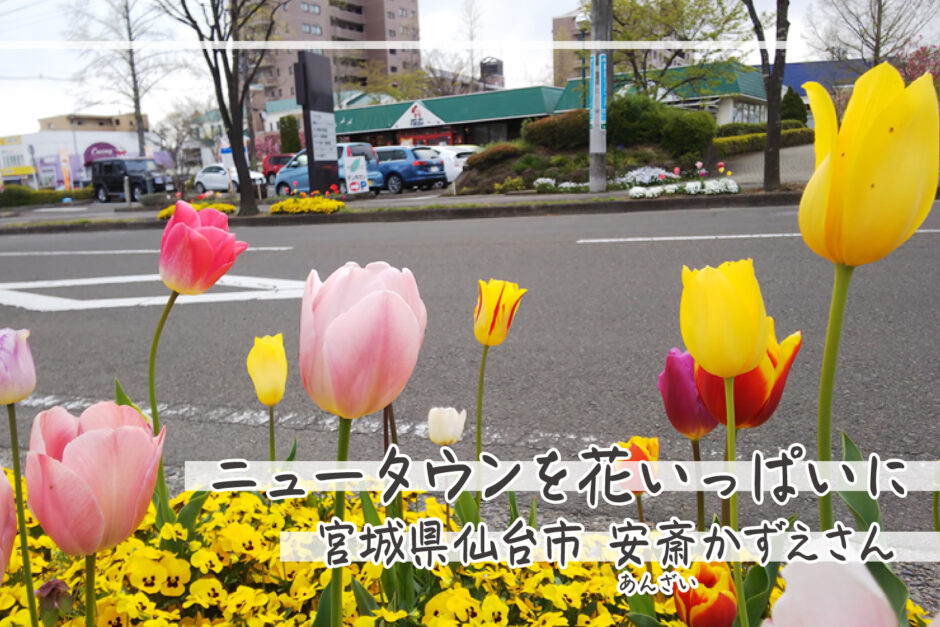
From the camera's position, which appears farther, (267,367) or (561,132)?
(561,132)

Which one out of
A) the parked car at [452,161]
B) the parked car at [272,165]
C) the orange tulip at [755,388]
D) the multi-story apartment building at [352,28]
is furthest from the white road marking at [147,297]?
the multi-story apartment building at [352,28]

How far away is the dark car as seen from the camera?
98.8ft

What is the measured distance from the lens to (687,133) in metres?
18.3

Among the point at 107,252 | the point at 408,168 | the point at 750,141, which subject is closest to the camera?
the point at 107,252

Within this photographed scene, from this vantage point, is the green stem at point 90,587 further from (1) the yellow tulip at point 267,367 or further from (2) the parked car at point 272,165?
(2) the parked car at point 272,165

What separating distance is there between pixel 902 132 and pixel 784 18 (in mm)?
13047

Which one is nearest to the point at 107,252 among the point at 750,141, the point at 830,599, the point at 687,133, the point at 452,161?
the point at 830,599

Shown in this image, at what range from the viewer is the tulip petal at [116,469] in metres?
0.61

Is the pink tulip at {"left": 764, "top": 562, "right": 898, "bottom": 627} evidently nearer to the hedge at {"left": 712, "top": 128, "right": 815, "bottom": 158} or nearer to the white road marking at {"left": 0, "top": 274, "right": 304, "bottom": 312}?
the white road marking at {"left": 0, "top": 274, "right": 304, "bottom": 312}

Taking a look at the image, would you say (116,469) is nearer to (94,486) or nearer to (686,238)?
(94,486)

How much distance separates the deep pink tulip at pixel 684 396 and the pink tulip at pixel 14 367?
720 millimetres

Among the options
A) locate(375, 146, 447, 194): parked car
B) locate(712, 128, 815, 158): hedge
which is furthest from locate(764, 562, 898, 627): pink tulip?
locate(375, 146, 447, 194): parked car

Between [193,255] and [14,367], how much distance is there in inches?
11.7

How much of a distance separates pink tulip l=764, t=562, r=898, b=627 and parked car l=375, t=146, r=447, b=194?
21.3 metres
